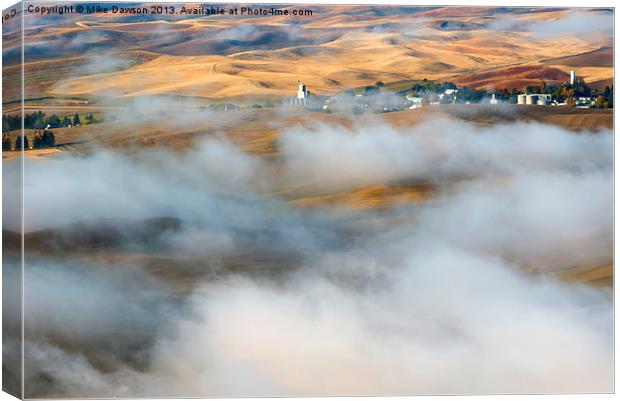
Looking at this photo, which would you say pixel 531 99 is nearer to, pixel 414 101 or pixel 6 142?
pixel 414 101

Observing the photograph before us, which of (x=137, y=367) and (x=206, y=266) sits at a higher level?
(x=206, y=266)

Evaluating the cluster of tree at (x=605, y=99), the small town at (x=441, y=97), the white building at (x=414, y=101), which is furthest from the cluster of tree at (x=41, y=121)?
the cluster of tree at (x=605, y=99)

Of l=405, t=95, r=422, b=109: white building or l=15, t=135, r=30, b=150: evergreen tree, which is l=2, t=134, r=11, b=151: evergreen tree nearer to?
l=15, t=135, r=30, b=150: evergreen tree

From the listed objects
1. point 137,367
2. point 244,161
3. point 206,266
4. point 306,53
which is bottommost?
point 137,367

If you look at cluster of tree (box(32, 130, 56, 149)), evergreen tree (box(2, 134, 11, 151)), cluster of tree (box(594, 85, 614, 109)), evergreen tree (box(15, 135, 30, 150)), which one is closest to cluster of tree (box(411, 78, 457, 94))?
cluster of tree (box(594, 85, 614, 109))

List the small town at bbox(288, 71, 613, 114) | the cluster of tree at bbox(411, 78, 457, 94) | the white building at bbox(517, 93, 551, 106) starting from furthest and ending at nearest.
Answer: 1. the white building at bbox(517, 93, 551, 106)
2. the cluster of tree at bbox(411, 78, 457, 94)
3. the small town at bbox(288, 71, 613, 114)

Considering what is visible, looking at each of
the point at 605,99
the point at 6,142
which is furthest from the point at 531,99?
the point at 6,142

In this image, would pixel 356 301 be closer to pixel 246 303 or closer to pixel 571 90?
pixel 246 303

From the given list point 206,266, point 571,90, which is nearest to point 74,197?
point 206,266
